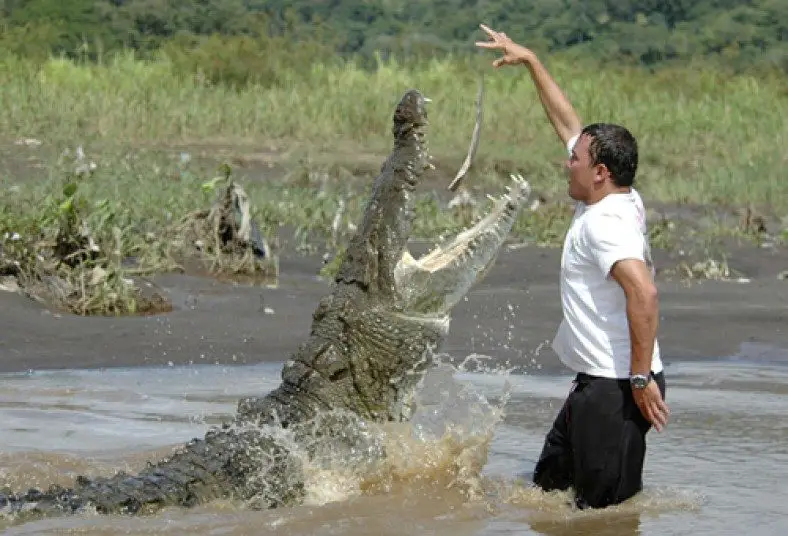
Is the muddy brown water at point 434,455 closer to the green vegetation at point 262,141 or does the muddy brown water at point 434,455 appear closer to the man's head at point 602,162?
the man's head at point 602,162

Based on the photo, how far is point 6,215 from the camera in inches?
360

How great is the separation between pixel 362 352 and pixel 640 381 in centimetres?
106

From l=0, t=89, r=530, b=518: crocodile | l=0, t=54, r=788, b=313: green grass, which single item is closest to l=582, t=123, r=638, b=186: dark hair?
l=0, t=89, r=530, b=518: crocodile

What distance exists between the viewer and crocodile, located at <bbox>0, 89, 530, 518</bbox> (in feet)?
17.2

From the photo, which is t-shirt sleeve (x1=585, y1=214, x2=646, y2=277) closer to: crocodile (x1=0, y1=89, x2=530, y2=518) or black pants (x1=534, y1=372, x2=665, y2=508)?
black pants (x1=534, y1=372, x2=665, y2=508)

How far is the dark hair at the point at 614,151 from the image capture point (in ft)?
17.0

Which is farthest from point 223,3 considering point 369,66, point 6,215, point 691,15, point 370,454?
point 370,454

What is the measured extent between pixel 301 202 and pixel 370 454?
7.39 meters

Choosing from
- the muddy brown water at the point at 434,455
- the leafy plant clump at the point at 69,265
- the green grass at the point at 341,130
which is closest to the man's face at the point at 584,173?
the muddy brown water at the point at 434,455

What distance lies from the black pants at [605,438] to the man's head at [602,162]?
0.65 m

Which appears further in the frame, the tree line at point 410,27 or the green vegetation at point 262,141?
the tree line at point 410,27

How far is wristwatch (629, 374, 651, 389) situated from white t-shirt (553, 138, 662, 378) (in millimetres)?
126

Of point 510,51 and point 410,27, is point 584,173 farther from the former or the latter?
point 410,27

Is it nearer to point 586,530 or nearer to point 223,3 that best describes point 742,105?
point 223,3
